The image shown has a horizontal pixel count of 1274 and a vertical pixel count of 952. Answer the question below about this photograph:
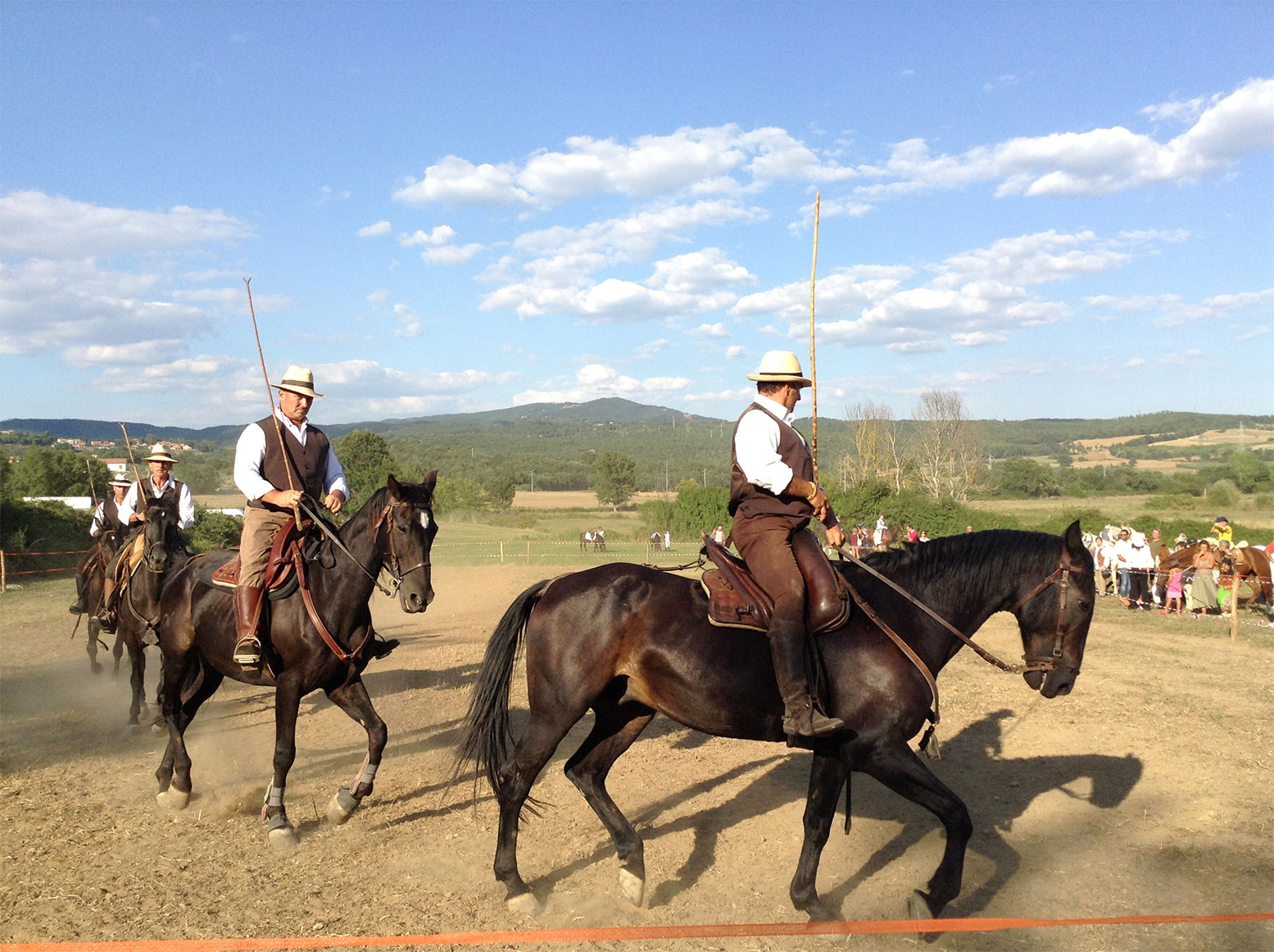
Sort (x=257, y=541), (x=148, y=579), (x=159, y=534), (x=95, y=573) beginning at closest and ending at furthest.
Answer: (x=257, y=541)
(x=159, y=534)
(x=148, y=579)
(x=95, y=573)

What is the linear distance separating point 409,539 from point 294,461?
4.26 feet

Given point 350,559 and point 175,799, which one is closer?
point 350,559

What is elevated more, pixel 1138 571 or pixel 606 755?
pixel 606 755

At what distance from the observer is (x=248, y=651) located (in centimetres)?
601

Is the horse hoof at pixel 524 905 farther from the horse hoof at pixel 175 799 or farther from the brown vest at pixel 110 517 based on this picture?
the brown vest at pixel 110 517

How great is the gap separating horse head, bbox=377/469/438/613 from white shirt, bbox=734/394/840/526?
2.18 meters

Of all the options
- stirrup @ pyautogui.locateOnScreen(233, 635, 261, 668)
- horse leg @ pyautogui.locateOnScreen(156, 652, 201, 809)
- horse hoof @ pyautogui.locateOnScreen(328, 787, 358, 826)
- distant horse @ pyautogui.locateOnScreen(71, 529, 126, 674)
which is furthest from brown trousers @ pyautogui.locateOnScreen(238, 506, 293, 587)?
distant horse @ pyautogui.locateOnScreen(71, 529, 126, 674)

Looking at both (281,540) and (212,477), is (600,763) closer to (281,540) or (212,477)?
(281,540)

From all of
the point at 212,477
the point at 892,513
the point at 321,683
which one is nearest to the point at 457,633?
the point at 321,683

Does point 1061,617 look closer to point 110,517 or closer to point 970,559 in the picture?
point 970,559

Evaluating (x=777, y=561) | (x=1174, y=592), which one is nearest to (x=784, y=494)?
(x=777, y=561)

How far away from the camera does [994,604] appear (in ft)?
16.9

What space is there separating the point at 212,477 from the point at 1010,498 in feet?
225

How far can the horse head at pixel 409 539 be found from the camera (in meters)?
5.69
